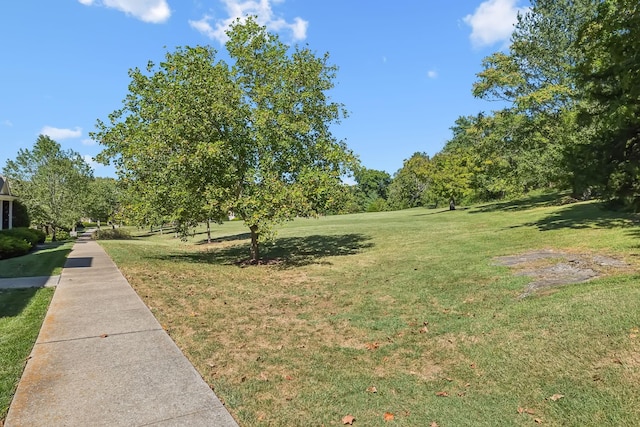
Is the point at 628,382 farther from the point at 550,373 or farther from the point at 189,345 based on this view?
the point at 189,345

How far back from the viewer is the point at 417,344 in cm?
574

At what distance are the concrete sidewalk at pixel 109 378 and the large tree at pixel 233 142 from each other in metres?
6.61

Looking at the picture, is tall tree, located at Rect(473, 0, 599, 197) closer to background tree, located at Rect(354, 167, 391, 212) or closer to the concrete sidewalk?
the concrete sidewalk

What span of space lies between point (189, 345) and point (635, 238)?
1190cm

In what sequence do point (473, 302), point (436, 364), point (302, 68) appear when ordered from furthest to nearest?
point (302, 68), point (473, 302), point (436, 364)

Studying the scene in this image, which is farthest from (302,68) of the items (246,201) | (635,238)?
(635,238)

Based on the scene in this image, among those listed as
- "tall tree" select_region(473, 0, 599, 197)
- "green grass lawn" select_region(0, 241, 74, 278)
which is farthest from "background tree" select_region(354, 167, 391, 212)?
"green grass lawn" select_region(0, 241, 74, 278)

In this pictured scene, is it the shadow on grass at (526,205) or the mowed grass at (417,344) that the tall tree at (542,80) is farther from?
the mowed grass at (417,344)

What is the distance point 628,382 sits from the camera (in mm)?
3910

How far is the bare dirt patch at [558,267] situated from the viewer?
776 cm

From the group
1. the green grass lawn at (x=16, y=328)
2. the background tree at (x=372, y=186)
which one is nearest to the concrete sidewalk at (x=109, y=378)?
the green grass lawn at (x=16, y=328)

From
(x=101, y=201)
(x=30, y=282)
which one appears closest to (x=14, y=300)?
(x=30, y=282)

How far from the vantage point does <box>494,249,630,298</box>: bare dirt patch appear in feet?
25.5

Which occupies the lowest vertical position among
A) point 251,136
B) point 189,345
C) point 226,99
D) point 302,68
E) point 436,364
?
point 436,364
